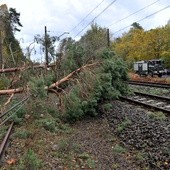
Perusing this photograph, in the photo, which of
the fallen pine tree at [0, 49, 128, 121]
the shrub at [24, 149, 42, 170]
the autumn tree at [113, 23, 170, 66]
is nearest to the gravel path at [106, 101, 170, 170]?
the fallen pine tree at [0, 49, 128, 121]

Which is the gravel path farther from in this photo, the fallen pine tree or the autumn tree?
the autumn tree

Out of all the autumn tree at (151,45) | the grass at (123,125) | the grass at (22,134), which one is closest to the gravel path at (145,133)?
the grass at (123,125)

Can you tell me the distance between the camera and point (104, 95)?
15078mm

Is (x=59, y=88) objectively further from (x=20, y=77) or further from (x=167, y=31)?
(x=167, y=31)

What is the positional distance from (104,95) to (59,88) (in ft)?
8.26

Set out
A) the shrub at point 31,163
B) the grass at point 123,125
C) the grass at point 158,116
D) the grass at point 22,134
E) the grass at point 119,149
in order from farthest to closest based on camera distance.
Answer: the grass at point 158,116 < the grass at point 123,125 < the grass at point 22,134 < the grass at point 119,149 < the shrub at point 31,163

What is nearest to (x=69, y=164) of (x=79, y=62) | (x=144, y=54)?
(x=79, y=62)

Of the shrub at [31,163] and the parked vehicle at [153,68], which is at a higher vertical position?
the parked vehicle at [153,68]

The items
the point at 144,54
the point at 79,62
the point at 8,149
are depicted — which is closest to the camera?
the point at 8,149

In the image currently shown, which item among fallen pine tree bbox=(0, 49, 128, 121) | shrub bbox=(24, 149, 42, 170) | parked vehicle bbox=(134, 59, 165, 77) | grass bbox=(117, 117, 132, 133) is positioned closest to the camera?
shrub bbox=(24, 149, 42, 170)

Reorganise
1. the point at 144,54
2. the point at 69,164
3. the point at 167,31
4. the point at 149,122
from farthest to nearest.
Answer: the point at 144,54
the point at 167,31
the point at 149,122
the point at 69,164

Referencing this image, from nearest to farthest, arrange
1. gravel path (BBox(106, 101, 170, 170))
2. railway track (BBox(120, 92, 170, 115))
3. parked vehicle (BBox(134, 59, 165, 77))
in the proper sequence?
gravel path (BBox(106, 101, 170, 170))
railway track (BBox(120, 92, 170, 115))
parked vehicle (BBox(134, 59, 165, 77))

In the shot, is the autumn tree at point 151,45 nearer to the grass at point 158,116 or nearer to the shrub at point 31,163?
the grass at point 158,116

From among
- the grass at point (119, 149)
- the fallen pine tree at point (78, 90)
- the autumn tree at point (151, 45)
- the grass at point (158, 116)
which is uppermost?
the autumn tree at point (151, 45)
